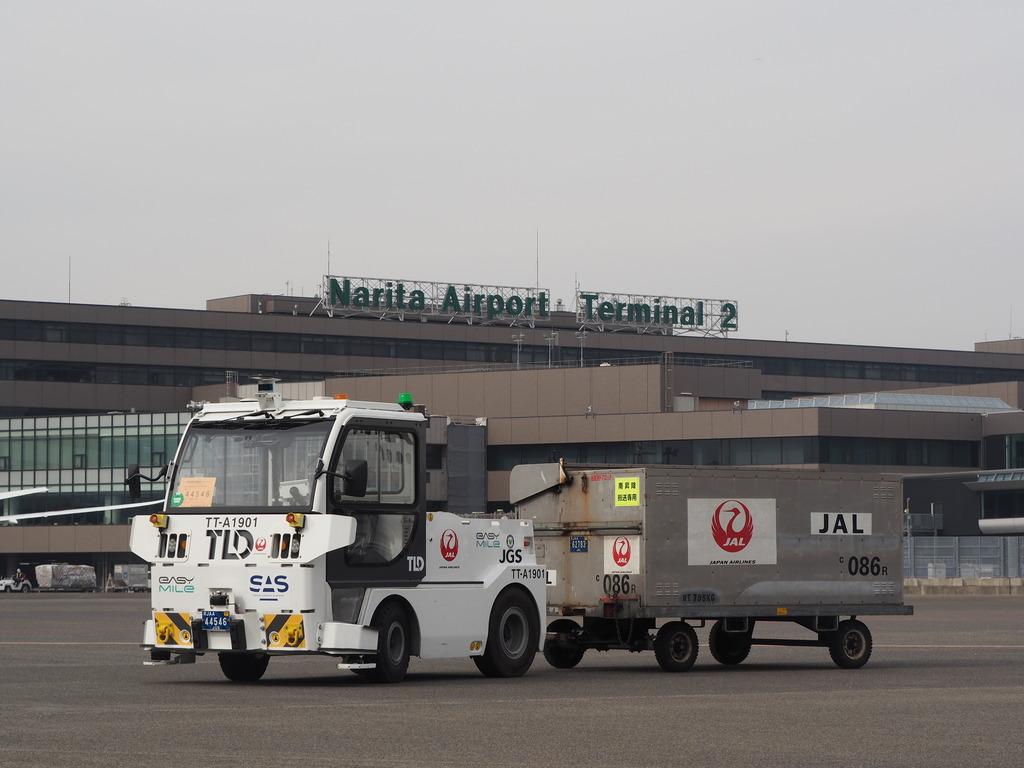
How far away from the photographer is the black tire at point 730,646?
27.6 meters

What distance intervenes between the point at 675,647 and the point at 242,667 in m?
6.06

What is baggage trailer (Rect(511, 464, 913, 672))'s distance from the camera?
25.8 metres

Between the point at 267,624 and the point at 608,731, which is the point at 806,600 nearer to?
the point at 267,624

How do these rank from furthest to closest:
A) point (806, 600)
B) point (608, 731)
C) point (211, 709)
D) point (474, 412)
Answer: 1. point (474, 412)
2. point (806, 600)
3. point (211, 709)
4. point (608, 731)

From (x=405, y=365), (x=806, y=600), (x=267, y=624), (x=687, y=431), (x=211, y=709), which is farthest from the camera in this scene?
(x=405, y=365)

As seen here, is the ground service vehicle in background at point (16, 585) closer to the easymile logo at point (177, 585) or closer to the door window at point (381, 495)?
the easymile logo at point (177, 585)

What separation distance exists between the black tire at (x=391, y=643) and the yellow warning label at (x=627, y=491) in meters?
4.50

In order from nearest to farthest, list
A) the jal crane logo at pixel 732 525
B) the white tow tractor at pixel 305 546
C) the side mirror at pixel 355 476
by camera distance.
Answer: the side mirror at pixel 355 476 → the white tow tractor at pixel 305 546 → the jal crane logo at pixel 732 525

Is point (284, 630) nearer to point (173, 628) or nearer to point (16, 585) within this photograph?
point (173, 628)

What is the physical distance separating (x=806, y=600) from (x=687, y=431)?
77.7 m

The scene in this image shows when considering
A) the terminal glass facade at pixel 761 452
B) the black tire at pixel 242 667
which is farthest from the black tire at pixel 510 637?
the terminal glass facade at pixel 761 452

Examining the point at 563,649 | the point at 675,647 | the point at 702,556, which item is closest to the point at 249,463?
the point at 563,649

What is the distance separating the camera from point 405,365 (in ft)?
436

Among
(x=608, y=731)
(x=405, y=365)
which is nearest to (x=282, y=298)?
(x=405, y=365)
